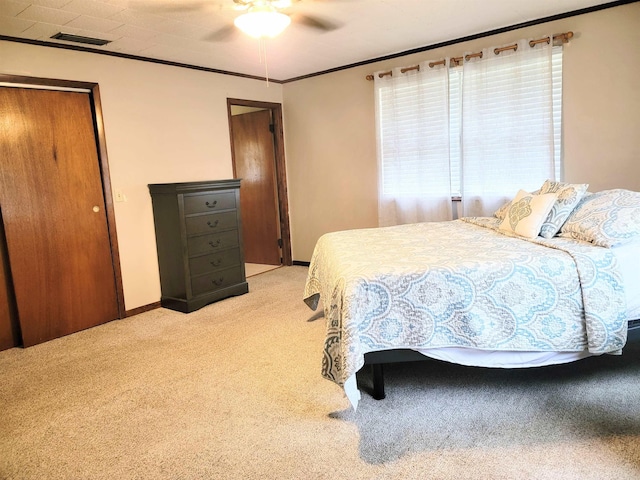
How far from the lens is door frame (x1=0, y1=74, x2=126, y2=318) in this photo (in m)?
3.41

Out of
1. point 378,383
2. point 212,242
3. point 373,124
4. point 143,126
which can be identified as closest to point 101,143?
point 143,126

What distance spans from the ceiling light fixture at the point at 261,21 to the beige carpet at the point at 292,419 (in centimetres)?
211

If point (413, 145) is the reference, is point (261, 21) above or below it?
above

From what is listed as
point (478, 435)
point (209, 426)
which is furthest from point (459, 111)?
point (209, 426)

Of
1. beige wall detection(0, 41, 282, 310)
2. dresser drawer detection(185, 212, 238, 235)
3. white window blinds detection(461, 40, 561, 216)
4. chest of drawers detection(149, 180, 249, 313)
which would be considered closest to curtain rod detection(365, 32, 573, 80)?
white window blinds detection(461, 40, 561, 216)

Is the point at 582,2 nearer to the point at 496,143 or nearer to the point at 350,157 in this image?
the point at 496,143

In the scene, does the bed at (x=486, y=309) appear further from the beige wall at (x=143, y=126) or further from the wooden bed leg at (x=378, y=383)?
the beige wall at (x=143, y=126)

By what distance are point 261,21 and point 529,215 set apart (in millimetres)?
2073

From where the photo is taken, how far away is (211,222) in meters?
4.15

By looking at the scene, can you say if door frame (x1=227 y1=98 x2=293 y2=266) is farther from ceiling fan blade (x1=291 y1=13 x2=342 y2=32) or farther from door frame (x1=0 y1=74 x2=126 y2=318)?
door frame (x1=0 y1=74 x2=126 y2=318)

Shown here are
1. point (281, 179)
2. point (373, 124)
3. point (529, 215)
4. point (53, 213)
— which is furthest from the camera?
point (281, 179)

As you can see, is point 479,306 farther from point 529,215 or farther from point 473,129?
point 473,129

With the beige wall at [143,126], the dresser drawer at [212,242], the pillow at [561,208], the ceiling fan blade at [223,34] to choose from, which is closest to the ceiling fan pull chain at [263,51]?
the ceiling fan blade at [223,34]

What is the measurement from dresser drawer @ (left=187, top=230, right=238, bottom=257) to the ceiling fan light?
195 centimetres
